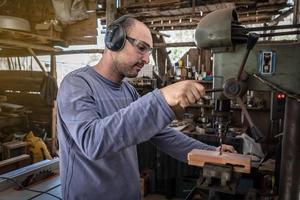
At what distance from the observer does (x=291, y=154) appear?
1.14m

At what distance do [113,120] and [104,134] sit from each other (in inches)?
1.9

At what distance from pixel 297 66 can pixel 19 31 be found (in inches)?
139

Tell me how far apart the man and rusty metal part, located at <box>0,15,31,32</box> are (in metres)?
2.67

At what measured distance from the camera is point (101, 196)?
45.6 inches

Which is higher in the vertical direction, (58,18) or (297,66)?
(58,18)

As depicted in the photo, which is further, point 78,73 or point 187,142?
point 187,142

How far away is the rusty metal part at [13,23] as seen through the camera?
11.1ft

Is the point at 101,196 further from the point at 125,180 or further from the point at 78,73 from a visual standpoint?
the point at 78,73

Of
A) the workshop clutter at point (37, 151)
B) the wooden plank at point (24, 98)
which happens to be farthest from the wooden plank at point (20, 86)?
the workshop clutter at point (37, 151)

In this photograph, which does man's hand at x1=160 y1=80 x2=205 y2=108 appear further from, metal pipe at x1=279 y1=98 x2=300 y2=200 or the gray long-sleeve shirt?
metal pipe at x1=279 y1=98 x2=300 y2=200

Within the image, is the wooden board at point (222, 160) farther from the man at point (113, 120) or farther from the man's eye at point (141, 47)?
the man's eye at point (141, 47)

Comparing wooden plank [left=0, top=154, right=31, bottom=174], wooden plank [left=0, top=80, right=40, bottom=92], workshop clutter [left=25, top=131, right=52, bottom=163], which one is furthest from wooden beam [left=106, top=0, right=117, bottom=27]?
wooden plank [left=0, top=80, right=40, bottom=92]

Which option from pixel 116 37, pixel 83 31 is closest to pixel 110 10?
pixel 83 31

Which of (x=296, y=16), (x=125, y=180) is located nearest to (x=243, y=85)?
(x=125, y=180)
